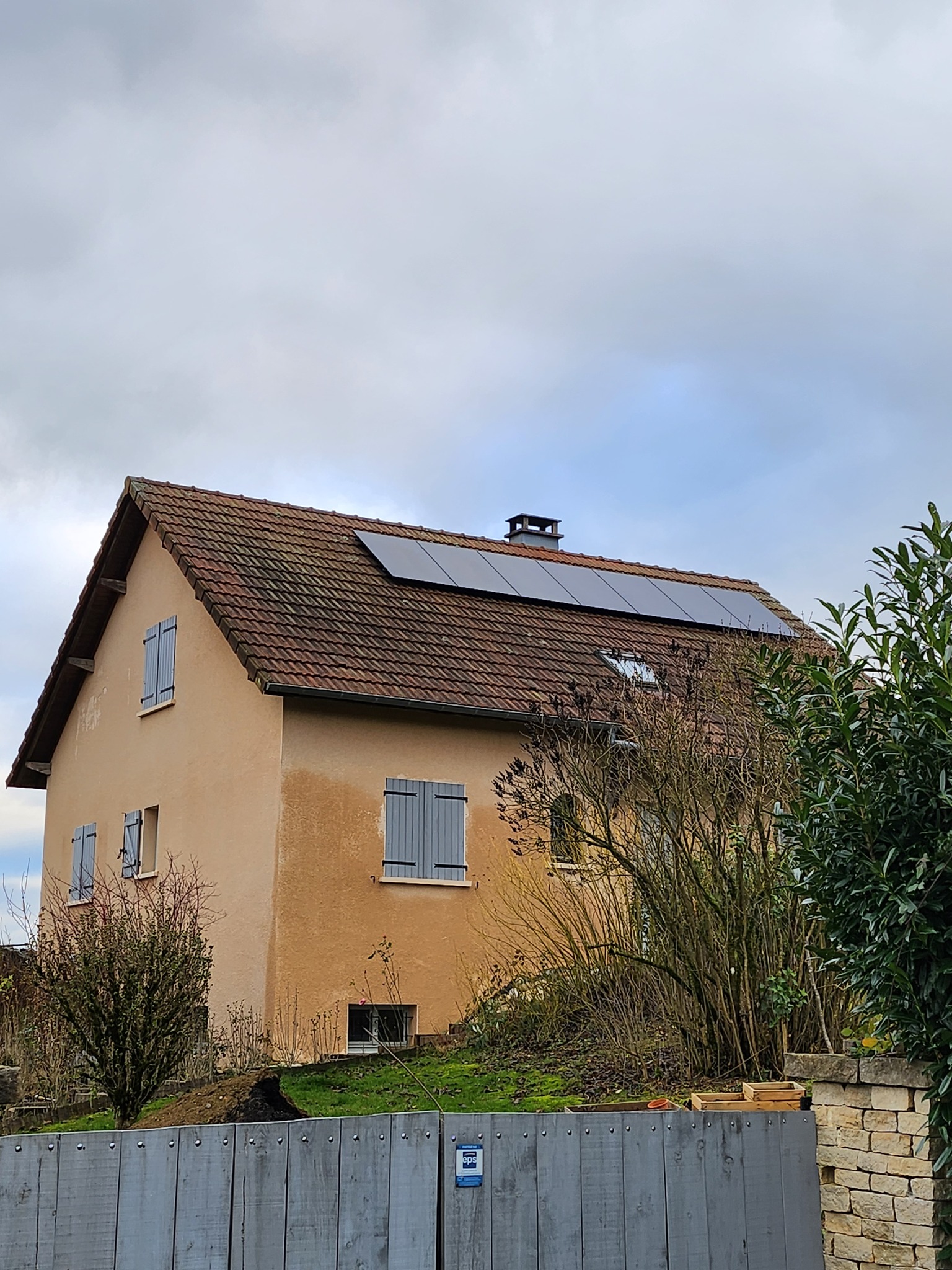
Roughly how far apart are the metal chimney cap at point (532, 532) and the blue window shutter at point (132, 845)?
32.8ft

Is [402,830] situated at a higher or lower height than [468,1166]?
higher

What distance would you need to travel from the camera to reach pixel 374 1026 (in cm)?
1666

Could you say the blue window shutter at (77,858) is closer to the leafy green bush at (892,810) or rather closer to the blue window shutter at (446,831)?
the blue window shutter at (446,831)

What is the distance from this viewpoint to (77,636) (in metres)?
22.2

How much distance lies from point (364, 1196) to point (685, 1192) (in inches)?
80.6

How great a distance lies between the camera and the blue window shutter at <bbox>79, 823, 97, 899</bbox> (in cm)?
2098

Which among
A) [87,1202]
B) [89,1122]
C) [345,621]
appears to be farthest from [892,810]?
[345,621]

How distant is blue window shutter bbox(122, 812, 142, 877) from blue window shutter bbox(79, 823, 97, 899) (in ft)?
3.32

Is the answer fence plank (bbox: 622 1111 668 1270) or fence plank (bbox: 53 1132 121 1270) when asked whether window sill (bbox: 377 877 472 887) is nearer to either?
fence plank (bbox: 622 1111 668 1270)

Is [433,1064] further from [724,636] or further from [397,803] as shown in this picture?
[724,636]

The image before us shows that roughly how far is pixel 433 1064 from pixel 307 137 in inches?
319

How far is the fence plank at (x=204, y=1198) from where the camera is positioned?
6578 millimetres

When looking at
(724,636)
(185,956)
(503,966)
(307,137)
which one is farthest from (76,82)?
(724,636)

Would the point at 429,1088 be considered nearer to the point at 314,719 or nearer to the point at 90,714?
the point at 314,719
